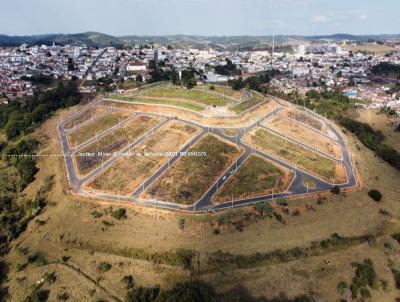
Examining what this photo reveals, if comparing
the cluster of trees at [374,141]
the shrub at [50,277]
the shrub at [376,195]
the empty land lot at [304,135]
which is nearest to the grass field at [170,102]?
A: the empty land lot at [304,135]

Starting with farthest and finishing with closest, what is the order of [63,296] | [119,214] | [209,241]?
[119,214] → [209,241] → [63,296]

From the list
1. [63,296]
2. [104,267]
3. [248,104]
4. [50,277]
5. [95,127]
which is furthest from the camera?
[248,104]

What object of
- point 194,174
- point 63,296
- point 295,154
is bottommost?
point 63,296

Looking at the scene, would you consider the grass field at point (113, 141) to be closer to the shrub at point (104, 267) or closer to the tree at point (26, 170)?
the tree at point (26, 170)

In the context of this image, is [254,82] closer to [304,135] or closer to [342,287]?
[304,135]

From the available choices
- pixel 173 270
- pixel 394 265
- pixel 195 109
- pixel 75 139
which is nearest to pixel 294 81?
pixel 195 109

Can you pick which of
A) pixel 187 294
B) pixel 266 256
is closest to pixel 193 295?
pixel 187 294

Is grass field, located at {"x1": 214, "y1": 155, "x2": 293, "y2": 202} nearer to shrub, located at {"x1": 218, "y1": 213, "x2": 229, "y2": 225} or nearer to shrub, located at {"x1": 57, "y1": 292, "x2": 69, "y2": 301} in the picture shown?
shrub, located at {"x1": 218, "y1": 213, "x2": 229, "y2": 225}

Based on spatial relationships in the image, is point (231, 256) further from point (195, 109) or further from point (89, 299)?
point (195, 109)
